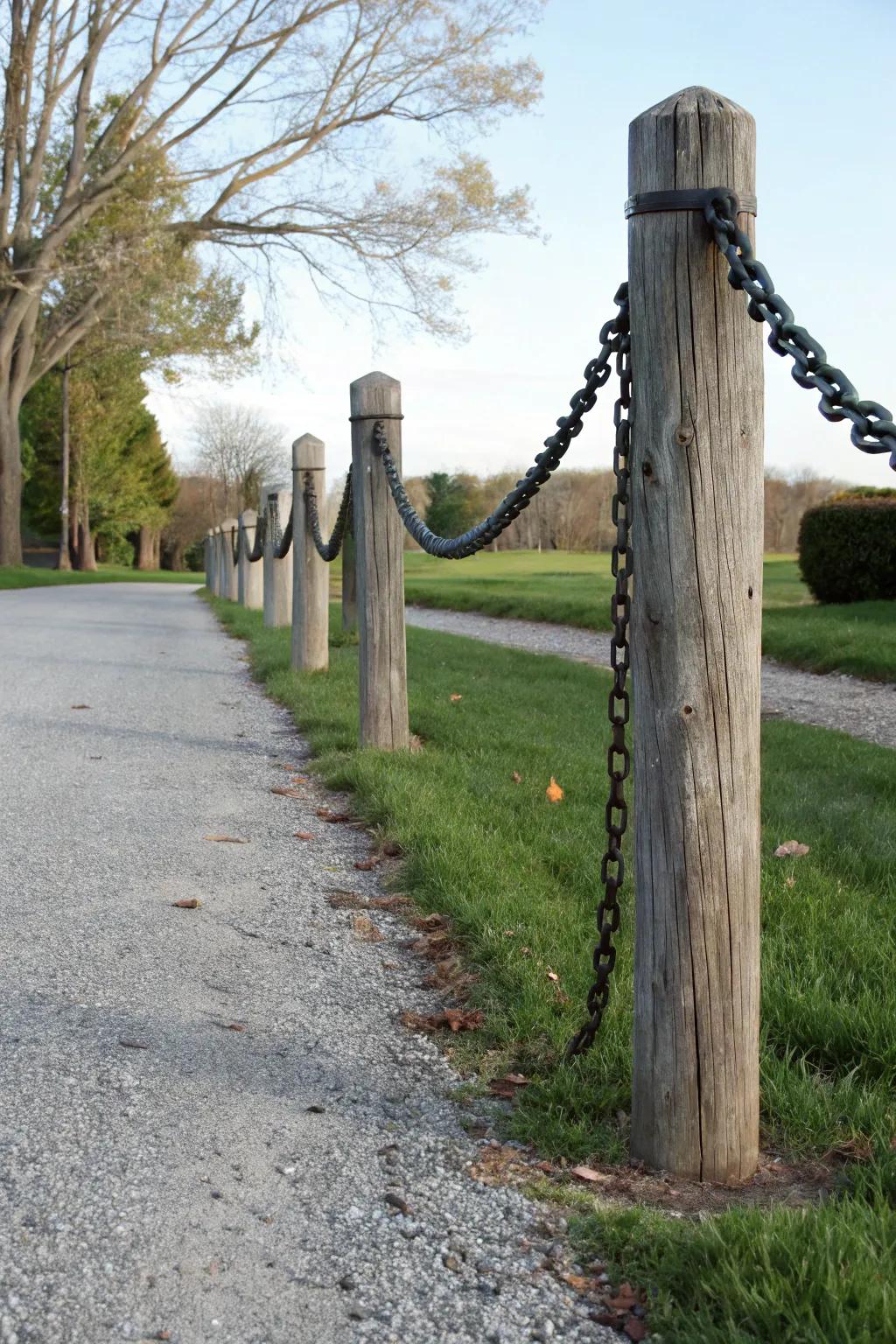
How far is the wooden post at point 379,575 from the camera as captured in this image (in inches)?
242

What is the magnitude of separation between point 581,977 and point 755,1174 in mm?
864

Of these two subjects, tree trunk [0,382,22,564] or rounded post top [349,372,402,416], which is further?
tree trunk [0,382,22,564]

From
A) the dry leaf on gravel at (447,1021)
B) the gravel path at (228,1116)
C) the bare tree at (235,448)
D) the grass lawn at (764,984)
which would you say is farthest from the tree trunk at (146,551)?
the dry leaf on gravel at (447,1021)

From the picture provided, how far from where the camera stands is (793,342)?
77.5 inches

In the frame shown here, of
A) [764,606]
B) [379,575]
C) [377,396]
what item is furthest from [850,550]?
[379,575]

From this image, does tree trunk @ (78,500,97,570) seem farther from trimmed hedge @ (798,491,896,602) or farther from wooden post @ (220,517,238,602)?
trimmed hedge @ (798,491,896,602)

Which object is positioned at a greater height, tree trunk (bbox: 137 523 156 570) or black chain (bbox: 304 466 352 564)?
tree trunk (bbox: 137 523 156 570)

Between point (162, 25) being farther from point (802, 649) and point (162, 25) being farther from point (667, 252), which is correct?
point (667, 252)

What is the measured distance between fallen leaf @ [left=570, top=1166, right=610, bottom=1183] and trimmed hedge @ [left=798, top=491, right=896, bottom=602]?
16.1m

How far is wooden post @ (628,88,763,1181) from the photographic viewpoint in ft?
7.24

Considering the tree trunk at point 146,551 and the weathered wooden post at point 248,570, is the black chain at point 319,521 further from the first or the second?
the tree trunk at point 146,551

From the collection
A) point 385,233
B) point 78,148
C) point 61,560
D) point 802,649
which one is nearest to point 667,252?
point 802,649

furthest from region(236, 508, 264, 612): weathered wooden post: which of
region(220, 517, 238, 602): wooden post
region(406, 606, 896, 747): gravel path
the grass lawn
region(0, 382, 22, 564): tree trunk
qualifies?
the grass lawn

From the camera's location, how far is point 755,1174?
2266 mm
